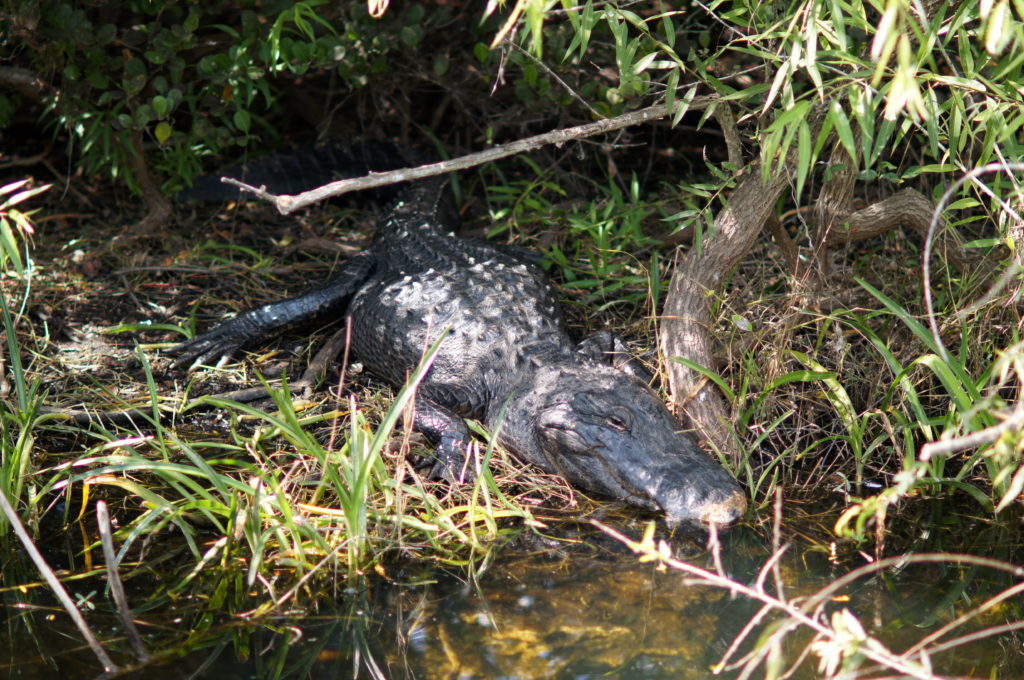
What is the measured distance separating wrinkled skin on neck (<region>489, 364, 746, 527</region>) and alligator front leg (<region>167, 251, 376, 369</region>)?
3.84 feet

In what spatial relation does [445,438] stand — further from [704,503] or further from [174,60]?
[174,60]

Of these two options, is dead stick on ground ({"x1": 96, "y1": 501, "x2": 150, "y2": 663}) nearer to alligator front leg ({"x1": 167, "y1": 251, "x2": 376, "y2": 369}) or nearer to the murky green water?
the murky green water

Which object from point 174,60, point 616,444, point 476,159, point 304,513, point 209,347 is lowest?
point 209,347

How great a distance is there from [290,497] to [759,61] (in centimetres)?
337

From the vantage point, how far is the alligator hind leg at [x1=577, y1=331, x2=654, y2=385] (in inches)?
149

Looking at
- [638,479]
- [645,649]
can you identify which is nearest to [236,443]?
[638,479]

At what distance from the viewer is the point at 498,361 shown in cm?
390

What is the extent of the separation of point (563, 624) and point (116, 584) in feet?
3.83

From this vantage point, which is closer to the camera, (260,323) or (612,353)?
(612,353)

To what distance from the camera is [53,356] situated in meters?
4.15

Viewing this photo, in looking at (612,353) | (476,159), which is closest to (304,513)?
(476,159)

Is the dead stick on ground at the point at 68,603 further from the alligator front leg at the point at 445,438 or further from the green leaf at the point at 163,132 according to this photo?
the green leaf at the point at 163,132

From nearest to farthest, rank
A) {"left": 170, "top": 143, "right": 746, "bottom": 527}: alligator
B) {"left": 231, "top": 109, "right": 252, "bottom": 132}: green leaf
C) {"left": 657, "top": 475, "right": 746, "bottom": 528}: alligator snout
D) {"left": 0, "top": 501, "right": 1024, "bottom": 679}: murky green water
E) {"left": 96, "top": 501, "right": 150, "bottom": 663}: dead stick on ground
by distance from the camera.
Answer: {"left": 96, "top": 501, "right": 150, "bottom": 663}: dead stick on ground < {"left": 0, "top": 501, "right": 1024, "bottom": 679}: murky green water < {"left": 657, "top": 475, "right": 746, "bottom": 528}: alligator snout < {"left": 170, "top": 143, "right": 746, "bottom": 527}: alligator < {"left": 231, "top": 109, "right": 252, "bottom": 132}: green leaf

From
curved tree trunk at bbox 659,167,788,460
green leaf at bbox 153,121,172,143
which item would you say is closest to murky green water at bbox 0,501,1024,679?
curved tree trunk at bbox 659,167,788,460
